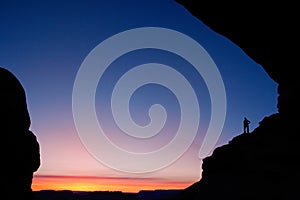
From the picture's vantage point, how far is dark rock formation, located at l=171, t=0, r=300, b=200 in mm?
16188

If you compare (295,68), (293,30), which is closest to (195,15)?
(293,30)

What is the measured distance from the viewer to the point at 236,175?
5622 centimetres

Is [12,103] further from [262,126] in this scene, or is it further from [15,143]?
[262,126]

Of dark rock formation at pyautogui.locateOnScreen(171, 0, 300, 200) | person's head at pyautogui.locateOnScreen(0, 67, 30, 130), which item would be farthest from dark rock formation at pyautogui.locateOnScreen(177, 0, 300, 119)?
person's head at pyautogui.locateOnScreen(0, 67, 30, 130)

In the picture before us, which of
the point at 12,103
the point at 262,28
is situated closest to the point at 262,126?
the point at 262,28

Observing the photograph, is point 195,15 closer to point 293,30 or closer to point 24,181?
point 293,30

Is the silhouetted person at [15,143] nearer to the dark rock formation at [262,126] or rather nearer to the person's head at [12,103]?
the person's head at [12,103]

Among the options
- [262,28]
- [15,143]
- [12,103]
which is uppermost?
[262,28]

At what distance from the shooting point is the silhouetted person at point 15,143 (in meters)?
33.1

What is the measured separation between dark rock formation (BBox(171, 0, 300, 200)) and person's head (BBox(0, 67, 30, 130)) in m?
25.9

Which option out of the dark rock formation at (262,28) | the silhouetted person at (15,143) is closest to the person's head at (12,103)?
the silhouetted person at (15,143)

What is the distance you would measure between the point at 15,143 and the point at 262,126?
47.7 m

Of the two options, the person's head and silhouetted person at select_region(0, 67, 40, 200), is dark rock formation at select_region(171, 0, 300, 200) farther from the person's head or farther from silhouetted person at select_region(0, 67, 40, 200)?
silhouetted person at select_region(0, 67, 40, 200)

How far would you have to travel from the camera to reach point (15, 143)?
114 ft
